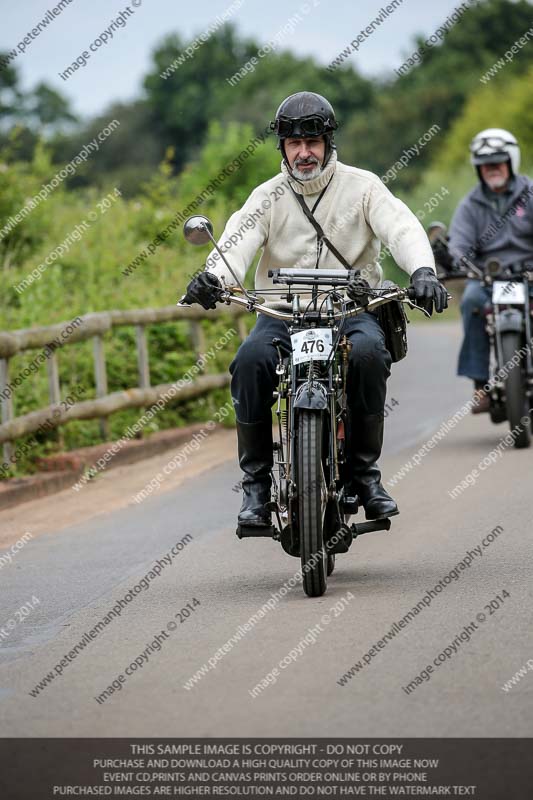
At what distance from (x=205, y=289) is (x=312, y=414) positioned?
2.49 feet

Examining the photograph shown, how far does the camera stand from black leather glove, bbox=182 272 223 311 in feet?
22.5

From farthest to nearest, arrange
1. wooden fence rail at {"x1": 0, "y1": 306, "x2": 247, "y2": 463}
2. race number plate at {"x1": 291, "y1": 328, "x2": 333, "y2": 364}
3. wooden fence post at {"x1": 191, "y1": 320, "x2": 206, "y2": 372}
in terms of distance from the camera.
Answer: wooden fence post at {"x1": 191, "y1": 320, "x2": 206, "y2": 372}, wooden fence rail at {"x1": 0, "y1": 306, "x2": 247, "y2": 463}, race number plate at {"x1": 291, "y1": 328, "x2": 333, "y2": 364}

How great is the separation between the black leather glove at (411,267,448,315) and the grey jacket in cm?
585

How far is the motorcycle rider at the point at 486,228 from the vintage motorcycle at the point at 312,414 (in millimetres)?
5567

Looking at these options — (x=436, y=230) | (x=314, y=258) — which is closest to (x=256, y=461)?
(x=314, y=258)

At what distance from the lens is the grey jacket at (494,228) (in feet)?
41.7

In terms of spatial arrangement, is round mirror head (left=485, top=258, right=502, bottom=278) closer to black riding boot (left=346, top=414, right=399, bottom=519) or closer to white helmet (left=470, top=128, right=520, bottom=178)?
white helmet (left=470, top=128, right=520, bottom=178)

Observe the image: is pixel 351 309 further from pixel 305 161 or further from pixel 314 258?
pixel 305 161

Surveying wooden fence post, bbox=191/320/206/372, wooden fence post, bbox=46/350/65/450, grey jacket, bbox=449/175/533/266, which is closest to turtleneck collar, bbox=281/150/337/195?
wooden fence post, bbox=46/350/65/450

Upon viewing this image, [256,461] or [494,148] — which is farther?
[494,148]

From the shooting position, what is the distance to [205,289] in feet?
22.5

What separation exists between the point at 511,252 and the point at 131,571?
5793mm

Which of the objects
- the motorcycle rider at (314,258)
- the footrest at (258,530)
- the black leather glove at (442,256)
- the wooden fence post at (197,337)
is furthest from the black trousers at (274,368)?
the wooden fence post at (197,337)

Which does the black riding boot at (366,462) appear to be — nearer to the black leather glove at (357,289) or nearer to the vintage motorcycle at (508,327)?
the black leather glove at (357,289)
